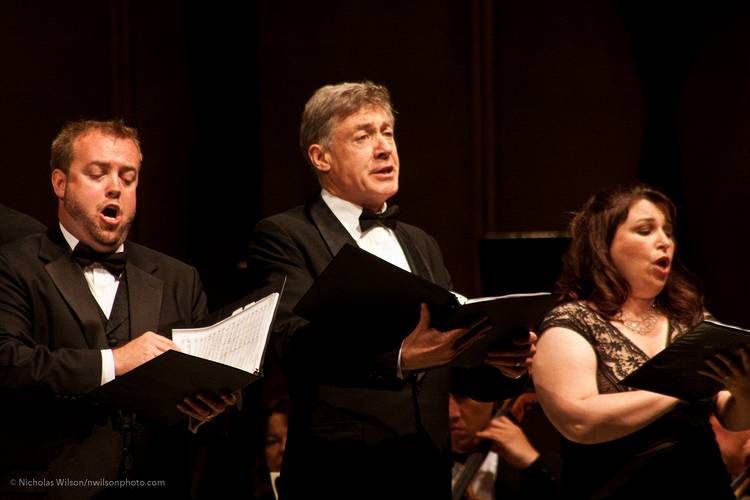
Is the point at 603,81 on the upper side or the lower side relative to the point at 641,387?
upper

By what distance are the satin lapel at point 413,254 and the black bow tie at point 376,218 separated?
0.05m

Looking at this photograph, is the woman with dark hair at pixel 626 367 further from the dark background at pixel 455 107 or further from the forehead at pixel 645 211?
the dark background at pixel 455 107

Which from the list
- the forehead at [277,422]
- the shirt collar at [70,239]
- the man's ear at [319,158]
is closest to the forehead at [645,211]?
the man's ear at [319,158]

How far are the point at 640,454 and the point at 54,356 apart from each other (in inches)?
57.9

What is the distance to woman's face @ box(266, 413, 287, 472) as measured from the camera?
378 cm

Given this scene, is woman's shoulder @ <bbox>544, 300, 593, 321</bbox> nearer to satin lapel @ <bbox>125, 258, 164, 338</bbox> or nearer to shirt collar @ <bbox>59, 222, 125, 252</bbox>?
satin lapel @ <bbox>125, 258, 164, 338</bbox>

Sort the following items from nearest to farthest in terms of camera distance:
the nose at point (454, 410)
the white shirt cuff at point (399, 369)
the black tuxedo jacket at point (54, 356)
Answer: the black tuxedo jacket at point (54, 356), the white shirt cuff at point (399, 369), the nose at point (454, 410)

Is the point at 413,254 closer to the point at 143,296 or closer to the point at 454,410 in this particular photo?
the point at 143,296

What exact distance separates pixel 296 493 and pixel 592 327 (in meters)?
0.90

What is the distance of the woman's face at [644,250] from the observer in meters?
2.86

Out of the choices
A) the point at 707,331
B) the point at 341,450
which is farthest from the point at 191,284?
the point at 707,331

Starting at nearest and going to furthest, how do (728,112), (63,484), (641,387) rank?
(63,484) < (641,387) < (728,112)

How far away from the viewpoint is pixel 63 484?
90.4 inches

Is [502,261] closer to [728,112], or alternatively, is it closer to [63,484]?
[728,112]
